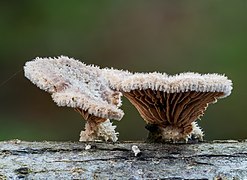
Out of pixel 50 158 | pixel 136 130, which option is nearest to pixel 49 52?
pixel 136 130

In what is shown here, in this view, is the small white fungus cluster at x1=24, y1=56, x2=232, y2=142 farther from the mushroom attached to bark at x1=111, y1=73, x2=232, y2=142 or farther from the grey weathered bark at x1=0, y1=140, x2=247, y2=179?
the grey weathered bark at x1=0, y1=140, x2=247, y2=179

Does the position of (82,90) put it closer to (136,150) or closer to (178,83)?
(136,150)

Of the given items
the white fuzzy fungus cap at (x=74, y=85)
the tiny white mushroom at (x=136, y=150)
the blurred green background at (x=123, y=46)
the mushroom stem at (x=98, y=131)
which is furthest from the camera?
the blurred green background at (x=123, y=46)

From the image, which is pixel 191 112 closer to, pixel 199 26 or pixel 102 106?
pixel 102 106

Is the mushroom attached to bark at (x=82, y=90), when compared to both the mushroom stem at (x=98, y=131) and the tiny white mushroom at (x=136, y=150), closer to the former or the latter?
the mushroom stem at (x=98, y=131)

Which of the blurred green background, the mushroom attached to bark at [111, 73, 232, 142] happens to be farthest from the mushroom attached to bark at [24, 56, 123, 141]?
the blurred green background

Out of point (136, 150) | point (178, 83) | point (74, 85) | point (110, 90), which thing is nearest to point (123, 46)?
point (110, 90)

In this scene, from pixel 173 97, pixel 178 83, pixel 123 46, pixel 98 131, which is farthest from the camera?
pixel 123 46

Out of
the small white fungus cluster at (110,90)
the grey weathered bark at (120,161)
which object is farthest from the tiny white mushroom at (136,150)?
the small white fungus cluster at (110,90)
